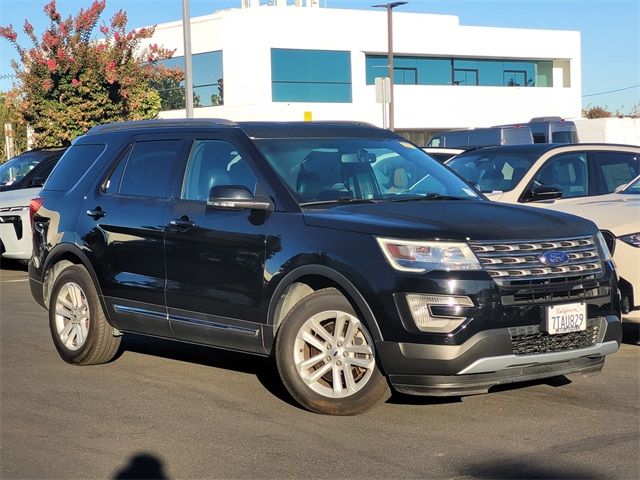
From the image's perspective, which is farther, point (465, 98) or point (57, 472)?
point (465, 98)

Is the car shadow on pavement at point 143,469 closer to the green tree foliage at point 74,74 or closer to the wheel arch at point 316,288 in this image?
the wheel arch at point 316,288

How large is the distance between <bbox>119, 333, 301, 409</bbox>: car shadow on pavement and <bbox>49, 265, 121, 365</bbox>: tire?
511 mm

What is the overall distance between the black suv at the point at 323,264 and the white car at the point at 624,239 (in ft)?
5.27

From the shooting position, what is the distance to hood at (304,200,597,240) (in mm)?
5977

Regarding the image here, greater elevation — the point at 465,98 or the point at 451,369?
the point at 465,98

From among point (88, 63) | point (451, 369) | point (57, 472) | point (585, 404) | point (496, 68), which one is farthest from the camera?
point (496, 68)

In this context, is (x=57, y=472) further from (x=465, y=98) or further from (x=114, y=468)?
(x=465, y=98)

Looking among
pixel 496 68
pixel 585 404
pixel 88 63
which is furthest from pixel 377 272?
pixel 496 68

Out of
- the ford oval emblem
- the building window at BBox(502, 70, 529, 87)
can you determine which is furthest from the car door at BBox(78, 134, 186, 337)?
the building window at BBox(502, 70, 529, 87)

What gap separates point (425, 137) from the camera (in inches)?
1908

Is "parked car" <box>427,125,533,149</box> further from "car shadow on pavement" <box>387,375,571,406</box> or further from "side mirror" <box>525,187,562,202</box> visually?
"car shadow on pavement" <box>387,375,571,406</box>

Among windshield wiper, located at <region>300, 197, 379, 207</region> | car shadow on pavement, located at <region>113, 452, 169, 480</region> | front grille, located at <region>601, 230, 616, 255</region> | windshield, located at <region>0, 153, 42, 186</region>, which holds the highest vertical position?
windshield, located at <region>0, 153, 42, 186</region>

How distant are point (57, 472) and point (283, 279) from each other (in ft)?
6.21

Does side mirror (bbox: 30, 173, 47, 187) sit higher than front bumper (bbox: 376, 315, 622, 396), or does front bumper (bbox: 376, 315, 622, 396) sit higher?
side mirror (bbox: 30, 173, 47, 187)
